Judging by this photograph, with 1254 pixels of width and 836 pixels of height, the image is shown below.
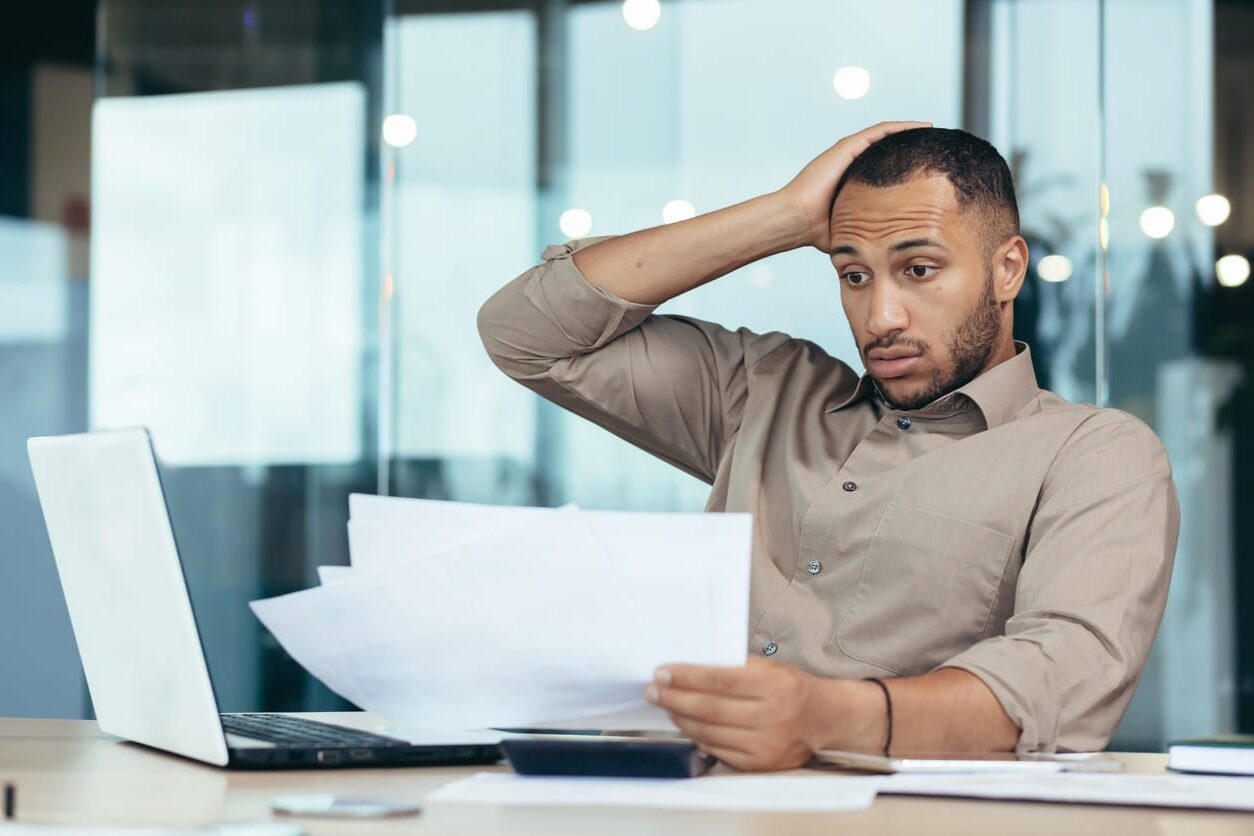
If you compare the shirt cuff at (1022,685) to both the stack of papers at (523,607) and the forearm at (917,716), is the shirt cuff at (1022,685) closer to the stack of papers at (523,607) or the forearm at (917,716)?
the forearm at (917,716)

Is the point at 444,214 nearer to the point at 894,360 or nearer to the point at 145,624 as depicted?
the point at 894,360

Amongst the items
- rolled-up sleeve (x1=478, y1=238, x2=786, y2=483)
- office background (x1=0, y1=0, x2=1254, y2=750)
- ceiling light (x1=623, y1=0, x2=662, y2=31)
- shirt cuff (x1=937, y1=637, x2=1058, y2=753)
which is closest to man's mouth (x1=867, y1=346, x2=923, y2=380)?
rolled-up sleeve (x1=478, y1=238, x2=786, y2=483)

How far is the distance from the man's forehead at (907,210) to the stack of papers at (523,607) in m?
0.68

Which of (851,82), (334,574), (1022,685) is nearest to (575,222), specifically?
(851,82)

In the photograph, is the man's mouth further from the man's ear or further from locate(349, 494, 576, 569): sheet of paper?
locate(349, 494, 576, 569): sheet of paper

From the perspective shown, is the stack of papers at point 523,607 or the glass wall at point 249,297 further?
the glass wall at point 249,297

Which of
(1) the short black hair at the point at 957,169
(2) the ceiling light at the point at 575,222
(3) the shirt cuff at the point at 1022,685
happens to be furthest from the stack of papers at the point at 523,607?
(2) the ceiling light at the point at 575,222

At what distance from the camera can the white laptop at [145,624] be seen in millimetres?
965

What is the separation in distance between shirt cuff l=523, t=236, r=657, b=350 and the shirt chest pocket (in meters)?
0.40

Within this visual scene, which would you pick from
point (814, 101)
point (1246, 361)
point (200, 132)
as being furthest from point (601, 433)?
point (1246, 361)

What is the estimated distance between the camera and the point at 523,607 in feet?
3.01

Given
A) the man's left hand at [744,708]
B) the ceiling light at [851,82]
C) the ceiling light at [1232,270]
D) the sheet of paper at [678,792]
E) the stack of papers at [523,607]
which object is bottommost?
the sheet of paper at [678,792]

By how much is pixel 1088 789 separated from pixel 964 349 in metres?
0.70

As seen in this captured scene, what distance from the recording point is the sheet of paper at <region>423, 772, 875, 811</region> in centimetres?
86
